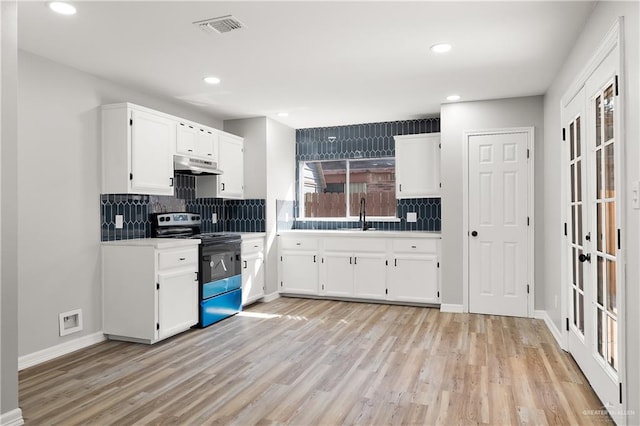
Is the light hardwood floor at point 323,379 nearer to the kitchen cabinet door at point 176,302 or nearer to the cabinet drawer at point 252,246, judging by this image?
the kitchen cabinet door at point 176,302

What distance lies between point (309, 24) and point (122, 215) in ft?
8.43

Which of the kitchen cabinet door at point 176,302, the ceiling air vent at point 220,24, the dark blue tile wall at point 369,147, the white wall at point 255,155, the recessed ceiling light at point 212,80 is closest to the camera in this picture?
the ceiling air vent at point 220,24

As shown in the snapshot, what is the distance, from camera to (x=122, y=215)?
414 cm

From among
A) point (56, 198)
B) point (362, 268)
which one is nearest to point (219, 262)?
point (56, 198)

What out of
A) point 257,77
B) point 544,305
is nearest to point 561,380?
point 544,305

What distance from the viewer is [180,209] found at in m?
4.98

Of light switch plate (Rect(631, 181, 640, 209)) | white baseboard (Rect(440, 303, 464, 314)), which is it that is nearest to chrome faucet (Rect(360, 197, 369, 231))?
white baseboard (Rect(440, 303, 464, 314))

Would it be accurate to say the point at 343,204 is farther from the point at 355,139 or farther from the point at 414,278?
the point at 414,278

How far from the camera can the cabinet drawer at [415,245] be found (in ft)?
16.6

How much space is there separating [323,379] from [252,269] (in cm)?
246

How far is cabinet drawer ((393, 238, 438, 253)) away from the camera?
5051 mm

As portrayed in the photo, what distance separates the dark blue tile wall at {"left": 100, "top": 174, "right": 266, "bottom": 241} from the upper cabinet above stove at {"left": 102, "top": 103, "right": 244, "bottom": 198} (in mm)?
283

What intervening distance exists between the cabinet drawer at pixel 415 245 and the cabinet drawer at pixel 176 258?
7.72 ft

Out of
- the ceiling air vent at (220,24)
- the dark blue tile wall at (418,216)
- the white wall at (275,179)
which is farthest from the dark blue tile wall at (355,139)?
the ceiling air vent at (220,24)
